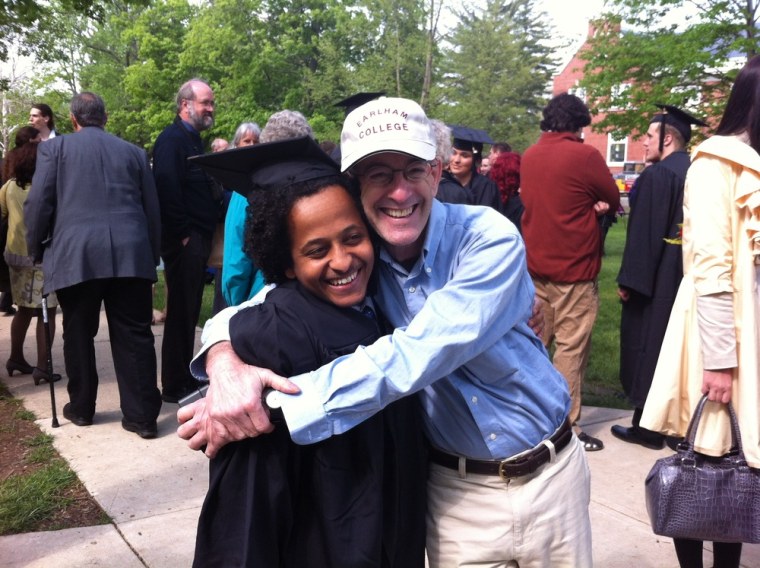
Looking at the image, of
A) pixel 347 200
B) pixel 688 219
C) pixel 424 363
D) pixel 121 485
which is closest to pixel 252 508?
pixel 424 363

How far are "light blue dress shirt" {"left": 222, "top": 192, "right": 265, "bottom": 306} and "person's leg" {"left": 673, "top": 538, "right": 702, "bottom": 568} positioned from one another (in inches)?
99.2

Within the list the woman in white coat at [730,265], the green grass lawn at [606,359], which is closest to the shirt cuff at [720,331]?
the woman in white coat at [730,265]

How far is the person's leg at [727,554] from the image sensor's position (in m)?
3.00

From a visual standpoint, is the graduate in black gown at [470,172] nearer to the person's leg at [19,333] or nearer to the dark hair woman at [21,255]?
the dark hair woman at [21,255]

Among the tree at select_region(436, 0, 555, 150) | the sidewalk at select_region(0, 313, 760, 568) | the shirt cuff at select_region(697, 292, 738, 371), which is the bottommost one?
the sidewalk at select_region(0, 313, 760, 568)

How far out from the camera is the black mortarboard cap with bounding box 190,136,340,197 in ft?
5.69

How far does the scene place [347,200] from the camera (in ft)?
5.78

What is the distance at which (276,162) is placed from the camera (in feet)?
5.88

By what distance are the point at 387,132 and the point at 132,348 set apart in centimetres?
395

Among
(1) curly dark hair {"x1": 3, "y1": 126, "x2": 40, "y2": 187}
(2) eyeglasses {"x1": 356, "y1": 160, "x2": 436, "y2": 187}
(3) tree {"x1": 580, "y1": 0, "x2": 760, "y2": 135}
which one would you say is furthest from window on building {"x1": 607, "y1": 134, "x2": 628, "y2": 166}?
(2) eyeglasses {"x1": 356, "y1": 160, "x2": 436, "y2": 187}

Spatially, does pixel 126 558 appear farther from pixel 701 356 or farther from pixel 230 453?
pixel 701 356

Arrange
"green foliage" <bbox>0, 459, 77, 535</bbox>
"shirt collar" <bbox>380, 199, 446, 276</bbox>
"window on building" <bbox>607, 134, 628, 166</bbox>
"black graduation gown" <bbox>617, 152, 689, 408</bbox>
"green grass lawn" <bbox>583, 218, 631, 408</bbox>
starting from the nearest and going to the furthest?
"shirt collar" <bbox>380, 199, 446, 276</bbox>
"green foliage" <bbox>0, 459, 77, 535</bbox>
"black graduation gown" <bbox>617, 152, 689, 408</bbox>
"green grass lawn" <bbox>583, 218, 631, 408</bbox>
"window on building" <bbox>607, 134, 628, 166</bbox>

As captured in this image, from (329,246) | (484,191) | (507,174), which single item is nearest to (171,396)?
(484,191)

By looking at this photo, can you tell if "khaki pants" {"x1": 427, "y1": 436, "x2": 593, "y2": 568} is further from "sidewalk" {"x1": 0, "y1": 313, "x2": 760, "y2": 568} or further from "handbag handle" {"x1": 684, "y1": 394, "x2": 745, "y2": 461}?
"sidewalk" {"x1": 0, "y1": 313, "x2": 760, "y2": 568}
